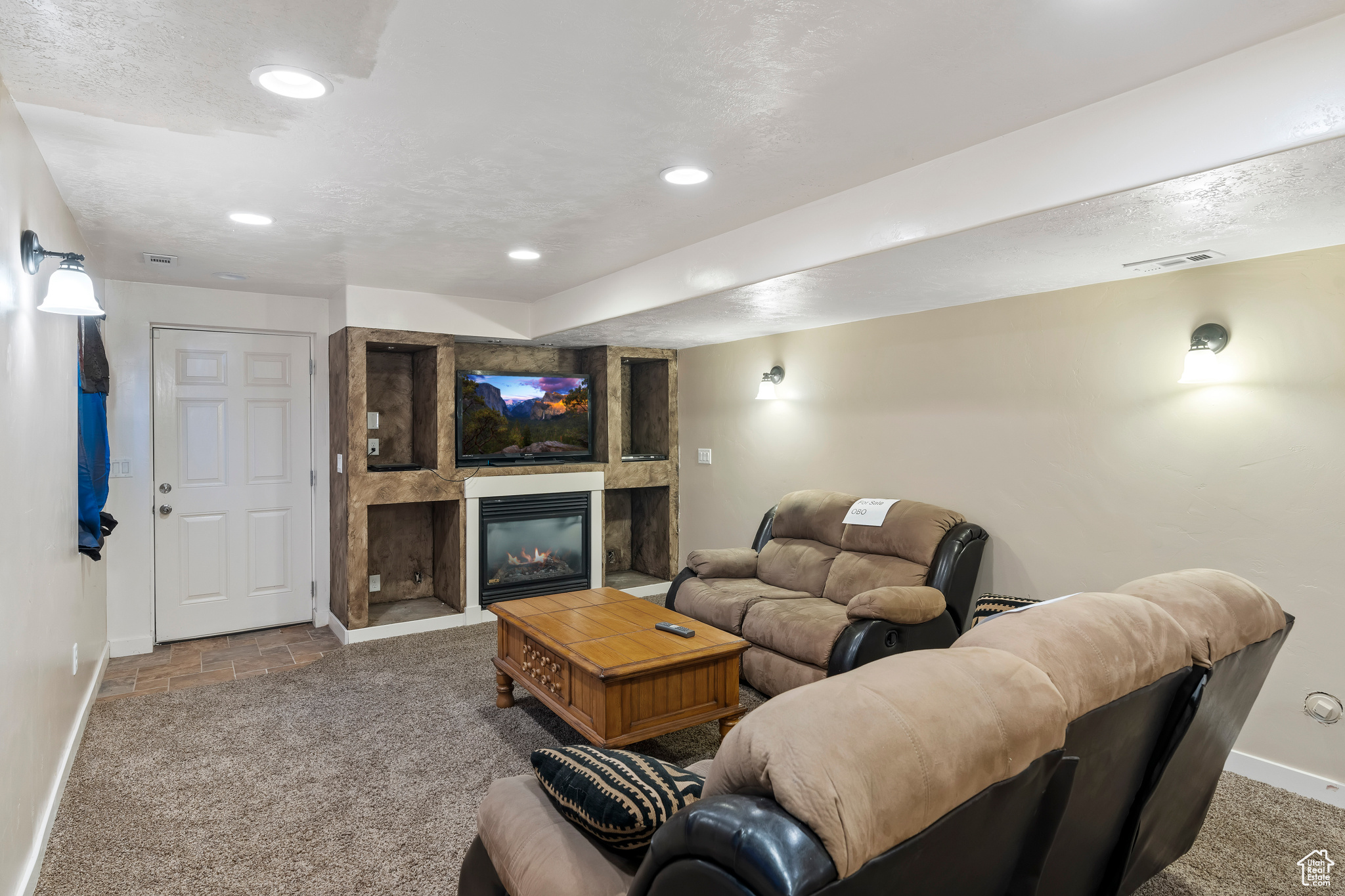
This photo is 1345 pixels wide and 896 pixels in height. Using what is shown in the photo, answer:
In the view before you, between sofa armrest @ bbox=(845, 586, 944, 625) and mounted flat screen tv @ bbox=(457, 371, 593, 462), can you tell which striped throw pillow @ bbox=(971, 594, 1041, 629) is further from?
mounted flat screen tv @ bbox=(457, 371, 593, 462)

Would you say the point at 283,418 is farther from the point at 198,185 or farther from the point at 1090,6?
the point at 1090,6

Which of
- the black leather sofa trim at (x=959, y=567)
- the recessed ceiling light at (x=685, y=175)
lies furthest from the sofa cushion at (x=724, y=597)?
the recessed ceiling light at (x=685, y=175)

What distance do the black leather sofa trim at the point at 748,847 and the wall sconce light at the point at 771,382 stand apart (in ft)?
14.2

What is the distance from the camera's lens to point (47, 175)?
2.52 metres

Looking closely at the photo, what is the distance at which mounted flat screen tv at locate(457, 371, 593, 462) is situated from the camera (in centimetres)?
534

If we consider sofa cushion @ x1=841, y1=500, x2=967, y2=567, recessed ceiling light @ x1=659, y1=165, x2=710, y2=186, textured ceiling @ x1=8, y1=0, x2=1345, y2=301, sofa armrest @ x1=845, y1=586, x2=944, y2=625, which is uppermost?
recessed ceiling light @ x1=659, y1=165, x2=710, y2=186

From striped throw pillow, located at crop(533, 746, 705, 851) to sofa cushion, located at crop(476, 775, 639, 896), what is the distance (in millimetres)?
53

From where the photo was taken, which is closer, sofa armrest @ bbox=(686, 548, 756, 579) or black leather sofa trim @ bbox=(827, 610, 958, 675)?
black leather sofa trim @ bbox=(827, 610, 958, 675)

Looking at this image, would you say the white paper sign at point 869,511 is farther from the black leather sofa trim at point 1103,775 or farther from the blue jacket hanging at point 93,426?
the blue jacket hanging at point 93,426

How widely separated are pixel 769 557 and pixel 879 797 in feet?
12.0

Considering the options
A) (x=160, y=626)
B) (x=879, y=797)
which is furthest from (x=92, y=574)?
(x=879, y=797)

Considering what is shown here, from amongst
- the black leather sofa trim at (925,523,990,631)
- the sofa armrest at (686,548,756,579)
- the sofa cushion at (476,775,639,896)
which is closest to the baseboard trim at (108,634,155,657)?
the sofa armrest at (686,548,756,579)

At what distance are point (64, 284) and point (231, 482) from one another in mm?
2995

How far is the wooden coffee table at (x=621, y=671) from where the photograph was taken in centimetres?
284
